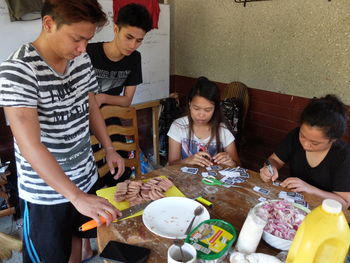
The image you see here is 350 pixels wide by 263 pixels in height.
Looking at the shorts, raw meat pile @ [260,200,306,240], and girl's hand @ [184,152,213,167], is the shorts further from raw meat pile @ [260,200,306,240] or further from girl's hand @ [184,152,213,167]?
raw meat pile @ [260,200,306,240]

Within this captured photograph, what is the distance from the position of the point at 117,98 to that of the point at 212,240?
4.85 ft

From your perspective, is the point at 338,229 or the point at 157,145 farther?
the point at 157,145

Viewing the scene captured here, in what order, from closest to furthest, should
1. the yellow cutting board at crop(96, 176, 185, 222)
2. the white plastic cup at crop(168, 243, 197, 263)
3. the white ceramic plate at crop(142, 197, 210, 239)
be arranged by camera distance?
the white plastic cup at crop(168, 243, 197, 263)
the white ceramic plate at crop(142, 197, 210, 239)
the yellow cutting board at crop(96, 176, 185, 222)

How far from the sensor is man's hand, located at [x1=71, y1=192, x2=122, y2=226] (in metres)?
0.95

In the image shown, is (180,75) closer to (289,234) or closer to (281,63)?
(281,63)

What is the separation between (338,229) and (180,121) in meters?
1.46

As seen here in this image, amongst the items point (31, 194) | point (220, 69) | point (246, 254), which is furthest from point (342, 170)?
point (220, 69)

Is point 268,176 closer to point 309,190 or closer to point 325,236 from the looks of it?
point 309,190

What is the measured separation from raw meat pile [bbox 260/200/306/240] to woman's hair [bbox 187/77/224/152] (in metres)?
0.86

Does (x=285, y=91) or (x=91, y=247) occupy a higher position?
(x=285, y=91)

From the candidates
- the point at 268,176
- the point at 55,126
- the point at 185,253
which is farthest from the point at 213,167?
the point at 55,126

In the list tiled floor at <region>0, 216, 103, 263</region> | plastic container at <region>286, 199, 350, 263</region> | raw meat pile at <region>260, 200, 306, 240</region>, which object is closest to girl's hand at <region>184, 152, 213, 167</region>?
raw meat pile at <region>260, 200, 306, 240</region>

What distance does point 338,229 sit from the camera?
680mm

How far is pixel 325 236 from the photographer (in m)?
0.68
